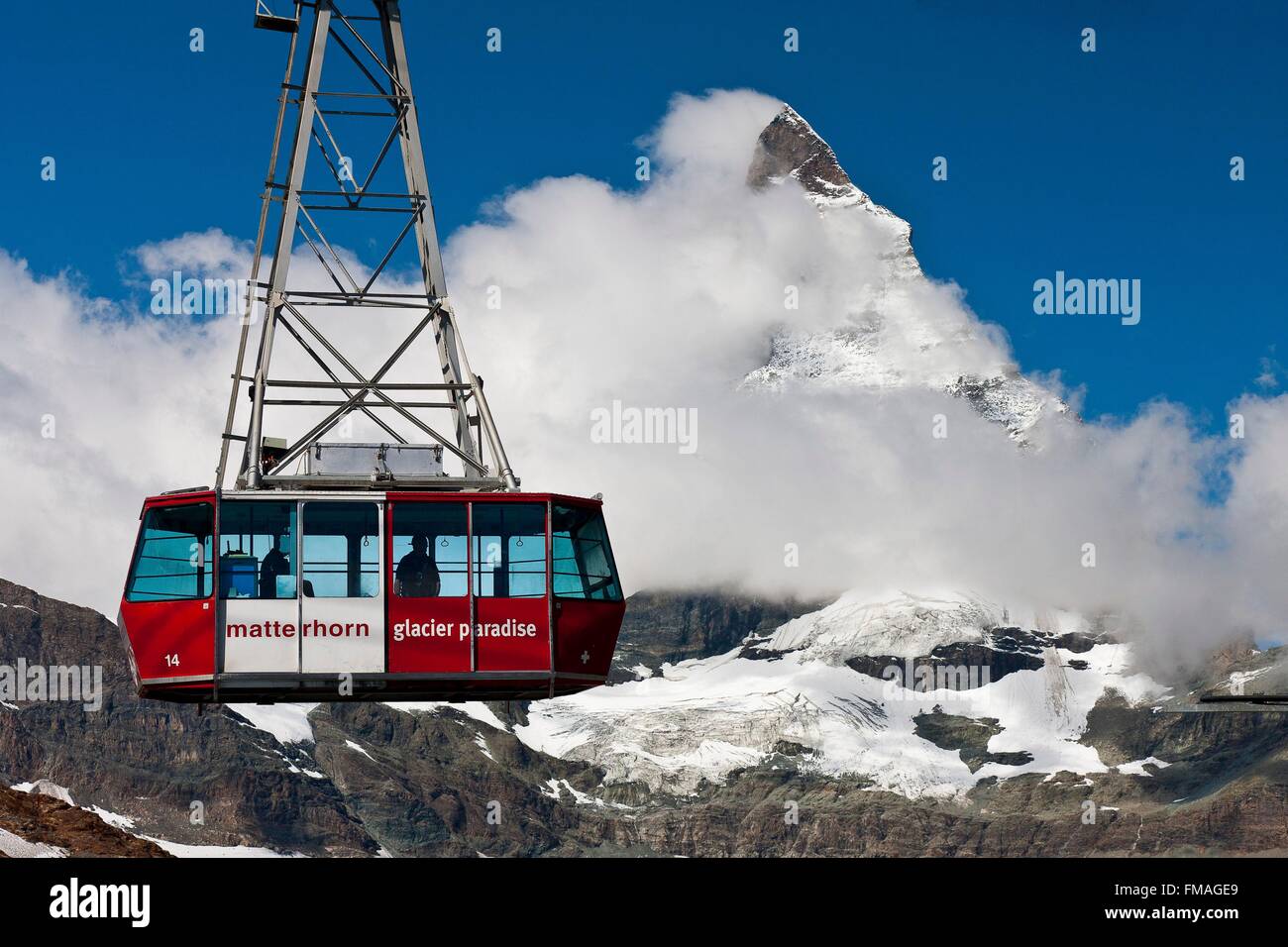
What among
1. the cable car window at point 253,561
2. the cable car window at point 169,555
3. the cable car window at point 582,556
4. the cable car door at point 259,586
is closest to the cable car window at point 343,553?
the cable car door at point 259,586

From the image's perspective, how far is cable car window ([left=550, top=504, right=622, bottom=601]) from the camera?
45719mm

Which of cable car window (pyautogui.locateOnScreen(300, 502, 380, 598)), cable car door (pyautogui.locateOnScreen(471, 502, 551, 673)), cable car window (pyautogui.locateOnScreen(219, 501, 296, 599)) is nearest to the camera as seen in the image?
cable car window (pyautogui.locateOnScreen(300, 502, 380, 598))

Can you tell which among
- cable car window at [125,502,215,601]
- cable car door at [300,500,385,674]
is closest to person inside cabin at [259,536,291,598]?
cable car door at [300,500,385,674]

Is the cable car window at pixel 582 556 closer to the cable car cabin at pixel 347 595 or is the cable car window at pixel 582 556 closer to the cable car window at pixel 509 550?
the cable car cabin at pixel 347 595

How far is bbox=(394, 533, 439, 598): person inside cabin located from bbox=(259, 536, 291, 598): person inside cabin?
8.84ft

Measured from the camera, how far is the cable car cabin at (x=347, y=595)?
44125 mm

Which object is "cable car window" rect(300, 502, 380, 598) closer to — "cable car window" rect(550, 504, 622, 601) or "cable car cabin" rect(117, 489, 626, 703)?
"cable car cabin" rect(117, 489, 626, 703)

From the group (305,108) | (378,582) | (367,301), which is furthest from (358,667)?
(305,108)

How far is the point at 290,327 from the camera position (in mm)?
51281

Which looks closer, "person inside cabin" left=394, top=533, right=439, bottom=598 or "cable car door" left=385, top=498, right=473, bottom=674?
"cable car door" left=385, top=498, right=473, bottom=674

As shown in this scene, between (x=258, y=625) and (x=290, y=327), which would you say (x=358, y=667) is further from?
(x=290, y=327)

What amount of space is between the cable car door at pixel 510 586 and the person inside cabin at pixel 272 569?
14.7 feet
